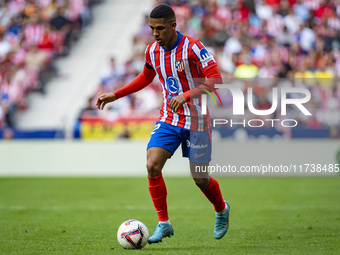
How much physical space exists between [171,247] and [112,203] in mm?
4212

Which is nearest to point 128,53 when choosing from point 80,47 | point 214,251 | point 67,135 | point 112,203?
point 80,47

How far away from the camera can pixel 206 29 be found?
1806cm

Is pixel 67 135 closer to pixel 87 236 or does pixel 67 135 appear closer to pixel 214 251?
pixel 87 236

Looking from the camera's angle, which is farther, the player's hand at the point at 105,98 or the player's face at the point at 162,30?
the player's hand at the point at 105,98

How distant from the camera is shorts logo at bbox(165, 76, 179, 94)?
623cm

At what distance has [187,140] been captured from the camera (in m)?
6.32

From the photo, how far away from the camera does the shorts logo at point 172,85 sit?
6.23m

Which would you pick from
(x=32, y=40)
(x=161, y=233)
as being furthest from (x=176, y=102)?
(x=32, y=40)

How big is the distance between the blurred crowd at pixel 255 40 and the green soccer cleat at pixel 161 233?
8.82 metres

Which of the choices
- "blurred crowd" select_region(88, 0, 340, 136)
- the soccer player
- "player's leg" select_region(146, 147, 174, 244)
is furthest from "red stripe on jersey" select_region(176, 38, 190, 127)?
"blurred crowd" select_region(88, 0, 340, 136)

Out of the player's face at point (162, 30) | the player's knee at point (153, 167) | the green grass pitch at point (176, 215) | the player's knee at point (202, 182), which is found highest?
the player's face at point (162, 30)

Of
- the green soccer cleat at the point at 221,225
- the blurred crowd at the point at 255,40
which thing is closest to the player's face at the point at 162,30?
the green soccer cleat at the point at 221,225

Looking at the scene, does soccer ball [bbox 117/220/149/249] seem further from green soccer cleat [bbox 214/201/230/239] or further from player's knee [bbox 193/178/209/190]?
green soccer cleat [bbox 214/201/230/239]

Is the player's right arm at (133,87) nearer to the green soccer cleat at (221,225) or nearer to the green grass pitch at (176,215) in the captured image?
the green grass pitch at (176,215)
